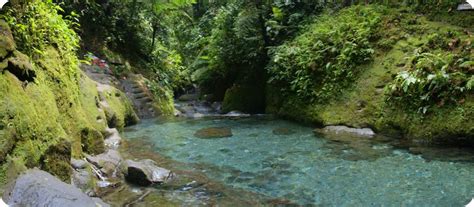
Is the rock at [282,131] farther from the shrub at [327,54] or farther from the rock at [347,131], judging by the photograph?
the shrub at [327,54]

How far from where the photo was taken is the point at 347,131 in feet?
29.9

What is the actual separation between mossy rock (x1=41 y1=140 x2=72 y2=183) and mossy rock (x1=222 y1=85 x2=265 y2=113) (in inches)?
358

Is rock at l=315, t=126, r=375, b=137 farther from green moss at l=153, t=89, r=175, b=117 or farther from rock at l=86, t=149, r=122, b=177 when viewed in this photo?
green moss at l=153, t=89, r=175, b=117

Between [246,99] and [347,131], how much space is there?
5.34 meters

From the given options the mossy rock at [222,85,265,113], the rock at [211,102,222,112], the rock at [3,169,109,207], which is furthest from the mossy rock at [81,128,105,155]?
the rock at [211,102,222,112]

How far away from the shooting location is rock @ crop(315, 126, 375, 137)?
8.79 meters

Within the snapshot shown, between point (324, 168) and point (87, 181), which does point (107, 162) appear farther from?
point (324, 168)

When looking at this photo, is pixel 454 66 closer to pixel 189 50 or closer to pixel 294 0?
pixel 294 0

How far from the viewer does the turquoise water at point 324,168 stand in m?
5.23

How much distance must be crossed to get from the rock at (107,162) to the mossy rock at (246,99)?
24.1 feet

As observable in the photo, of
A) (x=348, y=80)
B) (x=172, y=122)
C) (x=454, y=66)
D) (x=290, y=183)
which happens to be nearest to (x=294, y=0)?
(x=348, y=80)

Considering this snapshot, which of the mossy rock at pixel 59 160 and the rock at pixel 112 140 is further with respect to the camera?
the rock at pixel 112 140

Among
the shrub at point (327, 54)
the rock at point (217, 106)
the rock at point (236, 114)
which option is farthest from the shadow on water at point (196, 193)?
the rock at point (217, 106)

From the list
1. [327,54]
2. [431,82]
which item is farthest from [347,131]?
[327,54]
